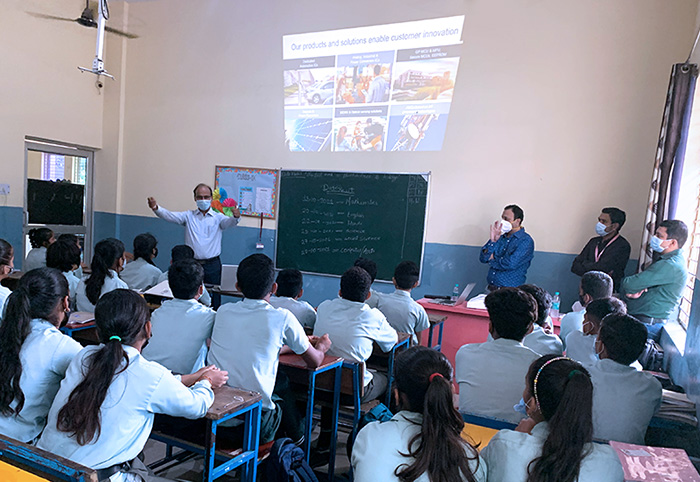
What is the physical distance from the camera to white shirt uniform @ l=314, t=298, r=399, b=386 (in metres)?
2.68

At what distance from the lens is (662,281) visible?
11.0 ft

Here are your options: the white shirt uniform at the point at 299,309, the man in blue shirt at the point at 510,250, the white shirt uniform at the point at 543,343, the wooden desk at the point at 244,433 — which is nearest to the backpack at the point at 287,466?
the wooden desk at the point at 244,433

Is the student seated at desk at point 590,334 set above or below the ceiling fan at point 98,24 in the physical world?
below

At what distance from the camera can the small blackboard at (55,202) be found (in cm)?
624

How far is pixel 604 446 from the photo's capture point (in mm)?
1355

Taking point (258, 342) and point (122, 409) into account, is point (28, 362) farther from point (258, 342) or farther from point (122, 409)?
point (258, 342)

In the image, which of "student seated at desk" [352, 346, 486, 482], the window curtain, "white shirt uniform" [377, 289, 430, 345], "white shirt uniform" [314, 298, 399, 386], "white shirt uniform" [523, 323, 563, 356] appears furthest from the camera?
the window curtain

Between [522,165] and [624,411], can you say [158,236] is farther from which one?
[624,411]

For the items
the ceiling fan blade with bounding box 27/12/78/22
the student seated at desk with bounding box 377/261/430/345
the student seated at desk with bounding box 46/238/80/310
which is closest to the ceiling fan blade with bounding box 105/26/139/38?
the ceiling fan blade with bounding box 27/12/78/22

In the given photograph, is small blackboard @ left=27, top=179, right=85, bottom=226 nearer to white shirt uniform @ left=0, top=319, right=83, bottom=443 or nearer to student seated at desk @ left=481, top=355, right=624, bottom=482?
white shirt uniform @ left=0, top=319, right=83, bottom=443

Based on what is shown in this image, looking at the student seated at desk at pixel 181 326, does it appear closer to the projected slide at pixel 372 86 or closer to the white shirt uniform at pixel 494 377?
the white shirt uniform at pixel 494 377

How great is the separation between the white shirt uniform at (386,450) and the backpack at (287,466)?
26.6 inches

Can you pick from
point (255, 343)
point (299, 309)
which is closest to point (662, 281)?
point (299, 309)

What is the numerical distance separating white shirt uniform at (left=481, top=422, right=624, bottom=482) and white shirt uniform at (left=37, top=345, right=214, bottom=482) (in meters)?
0.92
